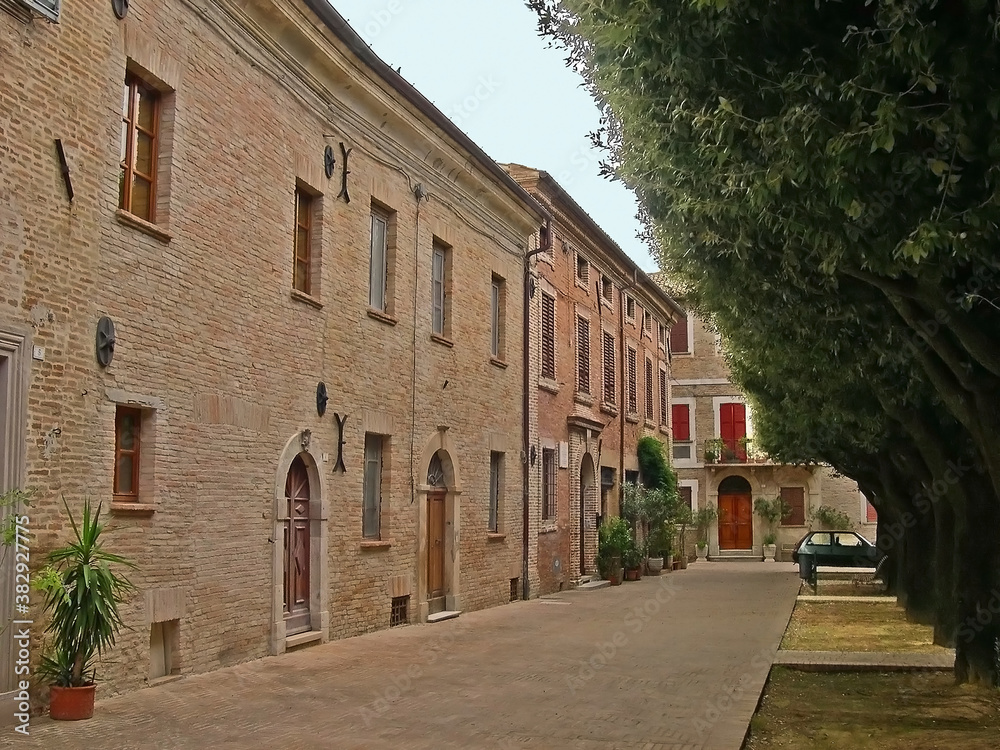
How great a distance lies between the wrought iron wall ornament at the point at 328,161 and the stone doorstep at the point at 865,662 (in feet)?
26.2

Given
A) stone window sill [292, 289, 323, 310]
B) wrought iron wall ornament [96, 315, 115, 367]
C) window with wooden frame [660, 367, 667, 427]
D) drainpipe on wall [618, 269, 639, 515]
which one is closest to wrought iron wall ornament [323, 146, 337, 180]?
stone window sill [292, 289, 323, 310]

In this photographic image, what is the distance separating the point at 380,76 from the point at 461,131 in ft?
8.94

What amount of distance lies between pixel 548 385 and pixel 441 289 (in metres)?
5.54

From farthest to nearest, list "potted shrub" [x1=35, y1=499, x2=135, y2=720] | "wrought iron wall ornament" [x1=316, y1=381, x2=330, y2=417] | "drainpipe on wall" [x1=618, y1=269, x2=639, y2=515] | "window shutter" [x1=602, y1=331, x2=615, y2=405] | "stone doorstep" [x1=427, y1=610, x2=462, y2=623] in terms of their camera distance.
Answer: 1. "drainpipe on wall" [x1=618, y1=269, x2=639, y2=515]
2. "window shutter" [x1=602, y1=331, x2=615, y2=405]
3. "stone doorstep" [x1=427, y1=610, x2=462, y2=623]
4. "wrought iron wall ornament" [x1=316, y1=381, x2=330, y2=417]
5. "potted shrub" [x1=35, y1=499, x2=135, y2=720]

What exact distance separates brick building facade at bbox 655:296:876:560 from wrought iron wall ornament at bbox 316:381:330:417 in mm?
29162

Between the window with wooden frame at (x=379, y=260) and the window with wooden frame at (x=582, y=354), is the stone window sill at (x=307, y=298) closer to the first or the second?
the window with wooden frame at (x=379, y=260)

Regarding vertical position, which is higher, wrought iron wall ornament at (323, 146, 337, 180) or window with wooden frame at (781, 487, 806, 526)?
wrought iron wall ornament at (323, 146, 337, 180)

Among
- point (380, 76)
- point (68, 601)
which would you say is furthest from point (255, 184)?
point (68, 601)

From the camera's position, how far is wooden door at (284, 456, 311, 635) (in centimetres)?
1280

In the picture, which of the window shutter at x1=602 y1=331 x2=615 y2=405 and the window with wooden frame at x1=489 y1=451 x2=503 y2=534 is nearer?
the window with wooden frame at x1=489 y1=451 x2=503 y2=534

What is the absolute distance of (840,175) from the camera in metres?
6.43

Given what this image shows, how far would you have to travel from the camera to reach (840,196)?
654 centimetres

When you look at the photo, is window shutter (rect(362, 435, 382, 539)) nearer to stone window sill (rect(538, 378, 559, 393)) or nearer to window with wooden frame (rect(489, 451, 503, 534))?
window with wooden frame (rect(489, 451, 503, 534))

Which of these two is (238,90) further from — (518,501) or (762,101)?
(518,501)
